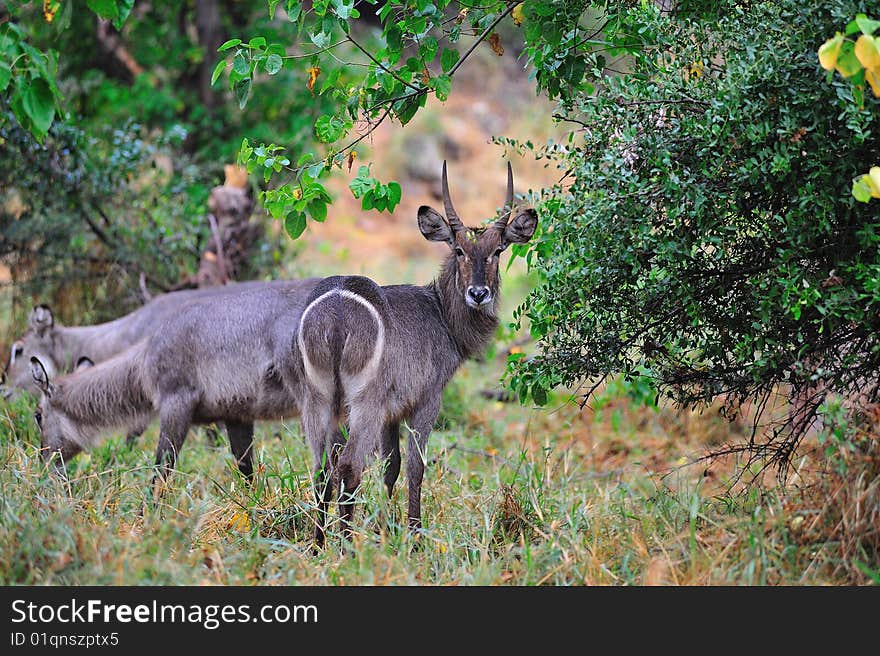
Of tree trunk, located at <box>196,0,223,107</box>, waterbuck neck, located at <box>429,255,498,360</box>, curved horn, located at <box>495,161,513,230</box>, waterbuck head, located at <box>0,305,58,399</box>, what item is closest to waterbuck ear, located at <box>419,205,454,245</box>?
waterbuck neck, located at <box>429,255,498,360</box>

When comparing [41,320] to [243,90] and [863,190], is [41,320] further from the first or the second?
[863,190]

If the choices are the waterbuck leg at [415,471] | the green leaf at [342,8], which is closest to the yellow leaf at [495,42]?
the green leaf at [342,8]

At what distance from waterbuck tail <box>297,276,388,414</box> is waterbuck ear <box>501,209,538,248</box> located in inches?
32.1

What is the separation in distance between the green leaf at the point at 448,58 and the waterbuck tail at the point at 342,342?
4.07 feet

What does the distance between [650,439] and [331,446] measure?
373cm

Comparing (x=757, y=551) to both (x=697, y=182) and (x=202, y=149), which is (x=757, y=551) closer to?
(x=697, y=182)

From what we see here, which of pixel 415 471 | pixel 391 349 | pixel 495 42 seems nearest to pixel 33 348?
pixel 391 349

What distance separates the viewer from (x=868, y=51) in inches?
116

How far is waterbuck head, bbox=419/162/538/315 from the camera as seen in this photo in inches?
207

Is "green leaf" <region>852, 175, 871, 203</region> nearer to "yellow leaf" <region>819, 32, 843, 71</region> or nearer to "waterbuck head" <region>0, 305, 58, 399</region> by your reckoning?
"yellow leaf" <region>819, 32, 843, 71</region>

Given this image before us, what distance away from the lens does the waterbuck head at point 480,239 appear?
207 inches

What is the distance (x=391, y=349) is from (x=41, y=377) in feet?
8.74

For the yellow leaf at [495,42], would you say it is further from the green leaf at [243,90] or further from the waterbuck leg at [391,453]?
the waterbuck leg at [391,453]

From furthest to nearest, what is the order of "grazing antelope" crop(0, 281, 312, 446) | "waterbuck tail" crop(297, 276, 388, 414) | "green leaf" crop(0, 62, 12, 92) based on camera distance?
"grazing antelope" crop(0, 281, 312, 446) → "waterbuck tail" crop(297, 276, 388, 414) → "green leaf" crop(0, 62, 12, 92)
